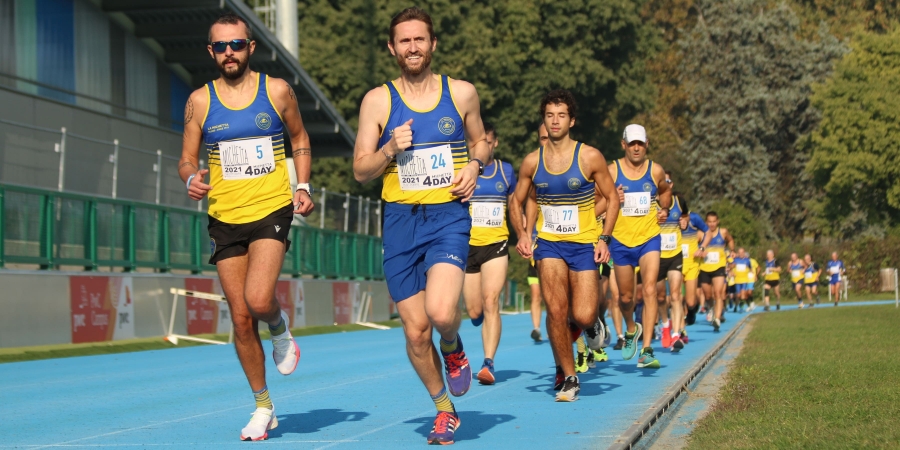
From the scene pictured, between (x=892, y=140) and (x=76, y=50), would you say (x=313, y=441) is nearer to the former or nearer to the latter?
(x=76, y=50)

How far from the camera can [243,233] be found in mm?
7715

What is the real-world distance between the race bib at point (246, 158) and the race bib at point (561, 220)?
3312 millimetres

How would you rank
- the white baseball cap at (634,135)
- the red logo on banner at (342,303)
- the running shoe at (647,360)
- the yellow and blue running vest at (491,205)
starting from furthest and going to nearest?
the red logo on banner at (342,303)
the white baseball cap at (634,135)
the running shoe at (647,360)
the yellow and blue running vest at (491,205)

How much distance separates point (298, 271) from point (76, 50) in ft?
23.9

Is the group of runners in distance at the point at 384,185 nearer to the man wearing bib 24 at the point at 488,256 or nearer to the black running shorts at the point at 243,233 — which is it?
the black running shorts at the point at 243,233

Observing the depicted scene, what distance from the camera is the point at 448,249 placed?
282 inches

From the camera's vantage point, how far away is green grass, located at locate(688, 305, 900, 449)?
6914 mm

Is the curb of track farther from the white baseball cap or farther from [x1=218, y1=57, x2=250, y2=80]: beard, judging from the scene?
[x1=218, y1=57, x2=250, y2=80]: beard

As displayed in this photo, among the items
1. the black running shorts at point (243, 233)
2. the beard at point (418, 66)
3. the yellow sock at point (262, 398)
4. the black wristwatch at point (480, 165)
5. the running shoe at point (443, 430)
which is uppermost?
the beard at point (418, 66)

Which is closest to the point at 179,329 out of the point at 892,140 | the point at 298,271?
the point at 298,271

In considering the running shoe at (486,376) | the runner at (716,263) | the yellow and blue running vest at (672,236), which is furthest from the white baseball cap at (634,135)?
the runner at (716,263)

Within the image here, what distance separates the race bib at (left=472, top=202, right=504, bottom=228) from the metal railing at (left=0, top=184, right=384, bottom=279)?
26.7 feet

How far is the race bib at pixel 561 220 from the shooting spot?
10398 mm

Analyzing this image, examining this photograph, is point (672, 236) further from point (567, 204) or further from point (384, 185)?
point (384, 185)
